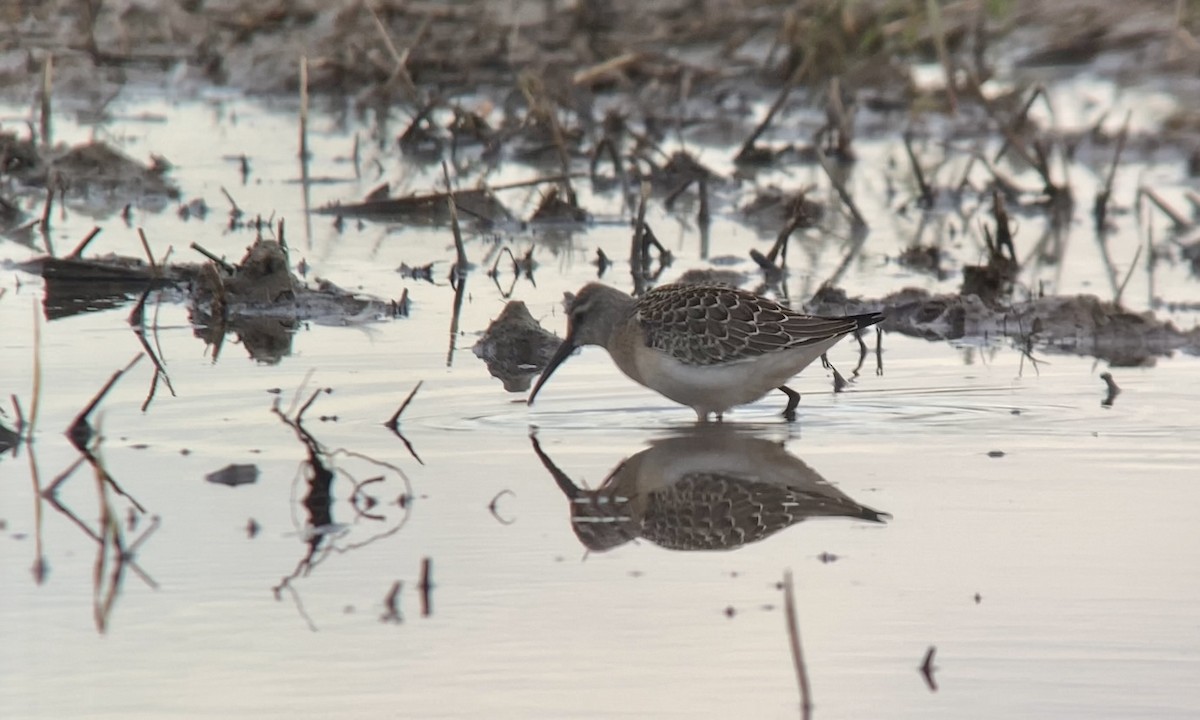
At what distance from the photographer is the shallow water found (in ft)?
14.1

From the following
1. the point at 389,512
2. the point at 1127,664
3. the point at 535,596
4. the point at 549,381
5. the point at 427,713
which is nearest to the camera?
the point at 427,713

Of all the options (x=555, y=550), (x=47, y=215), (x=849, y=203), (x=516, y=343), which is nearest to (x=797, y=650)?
(x=555, y=550)

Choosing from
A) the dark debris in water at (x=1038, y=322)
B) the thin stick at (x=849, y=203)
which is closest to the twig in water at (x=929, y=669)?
the dark debris in water at (x=1038, y=322)

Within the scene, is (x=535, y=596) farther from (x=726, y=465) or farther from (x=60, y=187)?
(x=60, y=187)

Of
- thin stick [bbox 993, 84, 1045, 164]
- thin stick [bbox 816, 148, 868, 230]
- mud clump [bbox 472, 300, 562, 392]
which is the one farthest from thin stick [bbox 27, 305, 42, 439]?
thin stick [bbox 993, 84, 1045, 164]

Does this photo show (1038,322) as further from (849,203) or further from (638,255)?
(849,203)

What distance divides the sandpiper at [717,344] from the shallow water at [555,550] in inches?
6.2

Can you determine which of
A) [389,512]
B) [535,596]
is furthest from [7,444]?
[535,596]

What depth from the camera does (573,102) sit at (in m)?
14.5

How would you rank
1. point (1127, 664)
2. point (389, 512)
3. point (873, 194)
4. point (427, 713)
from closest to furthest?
point (427, 713), point (1127, 664), point (389, 512), point (873, 194)

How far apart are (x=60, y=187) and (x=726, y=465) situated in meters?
6.43

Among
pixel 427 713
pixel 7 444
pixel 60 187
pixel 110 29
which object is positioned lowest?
pixel 427 713

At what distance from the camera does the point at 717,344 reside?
7.21 metres

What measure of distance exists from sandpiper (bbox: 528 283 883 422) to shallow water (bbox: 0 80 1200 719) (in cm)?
16
